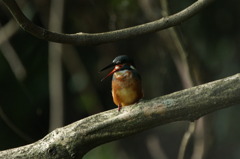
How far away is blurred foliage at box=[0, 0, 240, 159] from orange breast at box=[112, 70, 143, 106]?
1099 mm

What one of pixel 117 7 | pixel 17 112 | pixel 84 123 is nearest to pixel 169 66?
pixel 117 7

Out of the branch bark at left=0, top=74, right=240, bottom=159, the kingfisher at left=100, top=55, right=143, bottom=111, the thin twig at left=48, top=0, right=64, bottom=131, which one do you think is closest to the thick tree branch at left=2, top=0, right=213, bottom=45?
the branch bark at left=0, top=74, right=240, bottom=159

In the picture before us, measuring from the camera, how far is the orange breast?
2.31 meters

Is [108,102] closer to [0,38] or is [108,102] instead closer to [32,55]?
[32,55]

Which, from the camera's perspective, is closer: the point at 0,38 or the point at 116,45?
the point at 0,38

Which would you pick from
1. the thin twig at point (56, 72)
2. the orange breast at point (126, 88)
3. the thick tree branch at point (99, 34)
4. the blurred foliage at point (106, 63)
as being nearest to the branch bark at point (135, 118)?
the thick tree branch at point (99, 34)

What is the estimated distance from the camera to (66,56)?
12.4 ft

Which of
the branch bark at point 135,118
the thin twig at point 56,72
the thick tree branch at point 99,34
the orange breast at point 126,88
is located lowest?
the branch bark at point 135,118

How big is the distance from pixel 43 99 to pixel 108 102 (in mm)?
559

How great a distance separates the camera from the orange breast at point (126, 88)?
2.31 m

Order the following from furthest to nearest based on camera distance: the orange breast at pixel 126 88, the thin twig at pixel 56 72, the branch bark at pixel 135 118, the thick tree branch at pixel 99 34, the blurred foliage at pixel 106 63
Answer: the blurred foliage at pixel 106 63 < the thin twig at pixel 56 72 < the orange breast at pixel 126 88 < the branch bark at pixel 135 118 < the thick tree branch at pixel 99 34

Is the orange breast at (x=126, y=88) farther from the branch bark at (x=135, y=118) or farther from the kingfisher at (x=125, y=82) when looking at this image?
the branch bark at (x=135, y=118)

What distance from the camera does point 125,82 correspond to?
239cm

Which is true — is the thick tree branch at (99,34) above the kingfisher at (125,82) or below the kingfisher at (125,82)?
below
